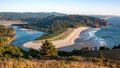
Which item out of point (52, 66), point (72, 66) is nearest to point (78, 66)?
point (72, 66)

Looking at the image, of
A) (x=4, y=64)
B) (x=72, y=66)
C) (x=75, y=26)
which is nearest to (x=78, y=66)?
(x=72, y=66)

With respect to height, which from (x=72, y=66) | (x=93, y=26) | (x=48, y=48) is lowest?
(x=93, y=26)

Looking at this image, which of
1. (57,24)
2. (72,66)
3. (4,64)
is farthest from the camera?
(57,24)

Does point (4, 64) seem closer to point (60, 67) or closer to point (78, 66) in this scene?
point (60, 67)

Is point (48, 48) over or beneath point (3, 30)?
over

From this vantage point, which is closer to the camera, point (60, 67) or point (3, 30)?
point (60, 67)

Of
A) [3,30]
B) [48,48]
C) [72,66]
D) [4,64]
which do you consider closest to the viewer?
[4,64]

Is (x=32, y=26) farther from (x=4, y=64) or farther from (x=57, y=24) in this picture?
(x=4, y=64)

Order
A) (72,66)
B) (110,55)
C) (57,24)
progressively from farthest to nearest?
(57,24), (110,55), (72,66)

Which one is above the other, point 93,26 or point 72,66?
point 72,66
